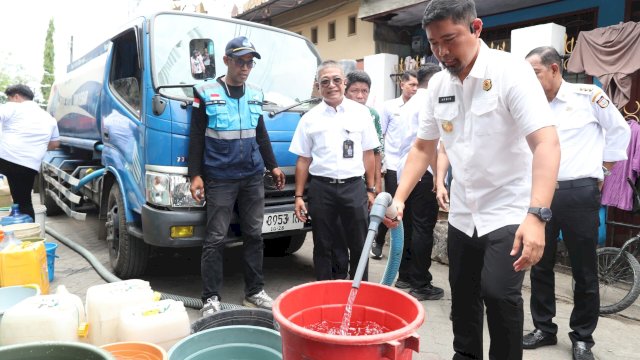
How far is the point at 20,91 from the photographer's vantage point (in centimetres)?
555

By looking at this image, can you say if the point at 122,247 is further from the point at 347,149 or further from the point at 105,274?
the point at 347,149

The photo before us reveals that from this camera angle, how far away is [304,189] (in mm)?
3949

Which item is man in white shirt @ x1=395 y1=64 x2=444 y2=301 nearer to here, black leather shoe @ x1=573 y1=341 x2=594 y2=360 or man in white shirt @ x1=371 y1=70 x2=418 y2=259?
man in white shirt @ x1=371 y1=70 x2=418 y2=259

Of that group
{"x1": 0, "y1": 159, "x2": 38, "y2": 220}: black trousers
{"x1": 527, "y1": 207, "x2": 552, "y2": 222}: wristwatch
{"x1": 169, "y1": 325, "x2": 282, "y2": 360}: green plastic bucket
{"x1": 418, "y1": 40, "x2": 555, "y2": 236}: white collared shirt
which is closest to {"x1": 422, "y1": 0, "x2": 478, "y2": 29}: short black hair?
{"x1": 418, "y1": 40, "x2": 555, "y2": 236}: white collared shirt

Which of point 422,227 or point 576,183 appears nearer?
point 576,183

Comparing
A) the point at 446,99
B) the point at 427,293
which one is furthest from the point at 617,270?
the point at 446,99

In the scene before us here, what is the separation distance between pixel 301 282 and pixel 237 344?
8.49 feet

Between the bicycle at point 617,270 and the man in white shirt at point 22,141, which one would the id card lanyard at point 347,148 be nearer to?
the bicycle at point 617,270

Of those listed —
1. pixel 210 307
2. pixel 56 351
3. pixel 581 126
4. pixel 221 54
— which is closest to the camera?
pixel 56 351

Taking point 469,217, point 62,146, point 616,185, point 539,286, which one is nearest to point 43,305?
point 469,217

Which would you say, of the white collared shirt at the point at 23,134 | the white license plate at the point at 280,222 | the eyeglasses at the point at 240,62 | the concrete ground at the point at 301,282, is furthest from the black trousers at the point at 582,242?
the white collared shirt at the point at 23,134

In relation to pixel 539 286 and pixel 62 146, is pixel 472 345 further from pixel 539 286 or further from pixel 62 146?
pixel 62 146

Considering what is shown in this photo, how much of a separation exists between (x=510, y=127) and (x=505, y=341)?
919 millimetres

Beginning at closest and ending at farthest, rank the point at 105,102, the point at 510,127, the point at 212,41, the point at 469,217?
the point at 510,127
the point at 469,217
the point at 212,41
the point at 105,102
